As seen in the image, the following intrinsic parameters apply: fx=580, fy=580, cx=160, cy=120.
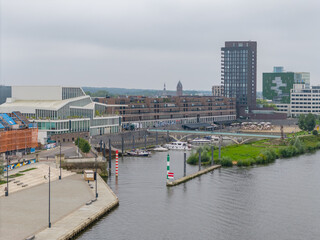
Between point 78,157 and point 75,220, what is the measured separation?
35.8 m

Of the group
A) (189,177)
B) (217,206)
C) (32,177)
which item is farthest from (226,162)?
(32,177)

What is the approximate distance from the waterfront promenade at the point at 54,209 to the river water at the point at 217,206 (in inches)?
76.0

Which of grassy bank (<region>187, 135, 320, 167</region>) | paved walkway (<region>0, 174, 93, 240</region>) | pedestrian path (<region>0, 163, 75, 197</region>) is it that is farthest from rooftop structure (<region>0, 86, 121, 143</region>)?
paved walkway (<region>0, 174, 93, 240</region>)

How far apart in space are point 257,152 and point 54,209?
229 feet

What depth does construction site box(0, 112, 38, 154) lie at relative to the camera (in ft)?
338

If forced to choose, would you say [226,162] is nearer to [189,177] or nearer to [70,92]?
[189,177]

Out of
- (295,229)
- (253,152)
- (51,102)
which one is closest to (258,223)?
(295,229)

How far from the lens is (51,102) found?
454 feet

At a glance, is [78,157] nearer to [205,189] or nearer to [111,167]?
[111,167]

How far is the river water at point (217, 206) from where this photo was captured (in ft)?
193

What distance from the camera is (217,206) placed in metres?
70.5

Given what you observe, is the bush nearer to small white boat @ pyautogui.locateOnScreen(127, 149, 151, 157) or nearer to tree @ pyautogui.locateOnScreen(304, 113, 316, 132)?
small white boat @ pyautogui.locateOnScreen(127, 149, 151, 157)

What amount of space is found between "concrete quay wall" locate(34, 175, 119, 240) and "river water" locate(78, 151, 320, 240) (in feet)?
2.85

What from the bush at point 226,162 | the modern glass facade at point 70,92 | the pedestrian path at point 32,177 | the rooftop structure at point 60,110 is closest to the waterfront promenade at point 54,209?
the pedestrian path at point 32,177
